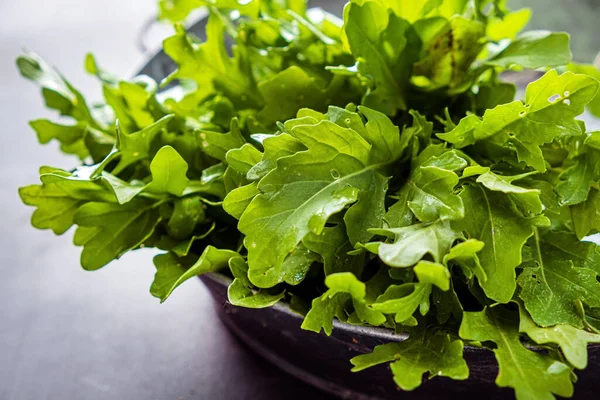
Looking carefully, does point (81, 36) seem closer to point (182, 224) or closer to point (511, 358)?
point (182, 224)

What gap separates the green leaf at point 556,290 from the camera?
282 millimetres

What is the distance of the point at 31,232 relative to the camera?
675 millimetres

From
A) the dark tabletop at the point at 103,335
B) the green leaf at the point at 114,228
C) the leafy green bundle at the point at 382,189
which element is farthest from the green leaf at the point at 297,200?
the dark tabletop at the point at 103,335

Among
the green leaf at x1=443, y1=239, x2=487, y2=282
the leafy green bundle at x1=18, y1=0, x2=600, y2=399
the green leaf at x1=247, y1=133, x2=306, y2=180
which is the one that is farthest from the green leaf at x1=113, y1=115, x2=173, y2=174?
the green leaf at x1=443, y1=239, x2=487, y2=282

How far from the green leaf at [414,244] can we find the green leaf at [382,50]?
0.41 feet

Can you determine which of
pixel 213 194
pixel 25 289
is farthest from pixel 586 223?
pixel 25 289

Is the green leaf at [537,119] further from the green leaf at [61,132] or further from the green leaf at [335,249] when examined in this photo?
the green leaf at [61,132]

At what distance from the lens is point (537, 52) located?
38 cm

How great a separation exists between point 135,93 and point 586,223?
0.32m

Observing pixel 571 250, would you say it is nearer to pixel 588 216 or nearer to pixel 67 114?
pixel 588 216

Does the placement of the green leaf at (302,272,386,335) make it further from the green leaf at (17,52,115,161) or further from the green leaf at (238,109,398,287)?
the green leaf at (17,52,115,161)

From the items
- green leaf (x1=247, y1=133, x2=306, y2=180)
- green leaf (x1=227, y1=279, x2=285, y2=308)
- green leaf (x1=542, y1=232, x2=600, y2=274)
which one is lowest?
green leaf (x1=542, y1=232, x2=600, y2=274)

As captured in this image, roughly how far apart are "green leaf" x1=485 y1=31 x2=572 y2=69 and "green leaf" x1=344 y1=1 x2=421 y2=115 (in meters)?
0.06

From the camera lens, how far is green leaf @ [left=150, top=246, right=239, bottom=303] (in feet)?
1.04
